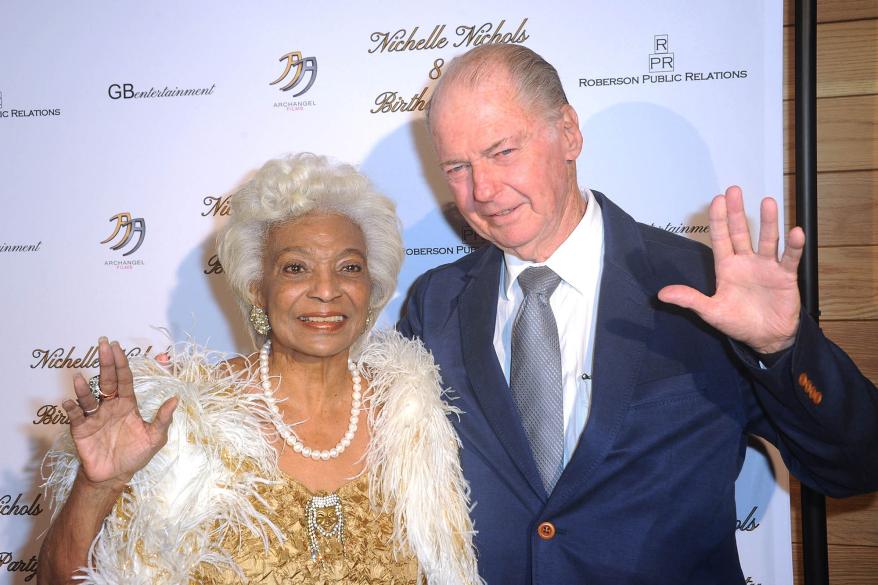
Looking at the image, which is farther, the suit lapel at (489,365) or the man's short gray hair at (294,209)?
the man's short gray hair at (294,209)

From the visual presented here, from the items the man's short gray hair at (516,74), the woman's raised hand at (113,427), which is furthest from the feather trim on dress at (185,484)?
the man's short gray hair at (516,74)

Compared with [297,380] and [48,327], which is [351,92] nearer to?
[297,380]

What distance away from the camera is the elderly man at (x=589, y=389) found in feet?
6.33

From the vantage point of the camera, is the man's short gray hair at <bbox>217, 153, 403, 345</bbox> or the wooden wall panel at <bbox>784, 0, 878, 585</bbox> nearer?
the man's short gray hair at <bbox>217, 153, 403, 345</bbox>

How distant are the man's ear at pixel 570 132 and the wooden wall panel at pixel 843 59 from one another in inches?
36.4

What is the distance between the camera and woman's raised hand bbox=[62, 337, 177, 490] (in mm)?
1595

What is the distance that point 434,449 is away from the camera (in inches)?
81.4

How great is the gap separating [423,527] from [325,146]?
58.5 inches

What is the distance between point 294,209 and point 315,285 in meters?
0.22

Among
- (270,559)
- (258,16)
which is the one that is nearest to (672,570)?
(270,559)

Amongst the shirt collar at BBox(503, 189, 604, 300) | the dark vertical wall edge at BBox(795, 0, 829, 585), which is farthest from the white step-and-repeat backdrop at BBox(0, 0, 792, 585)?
the shirt collar at BBox(503, 189, 604, 300)

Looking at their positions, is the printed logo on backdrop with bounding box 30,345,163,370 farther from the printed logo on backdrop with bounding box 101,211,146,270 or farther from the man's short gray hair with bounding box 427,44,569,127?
the man's short gray hair with bounding box 427,44,569,127

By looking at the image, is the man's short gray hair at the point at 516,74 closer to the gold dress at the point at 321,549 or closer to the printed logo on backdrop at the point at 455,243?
the printed logo on backdrop at the point at 455,243

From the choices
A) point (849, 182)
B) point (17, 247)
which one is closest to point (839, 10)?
point (849, 182)
